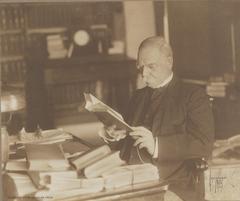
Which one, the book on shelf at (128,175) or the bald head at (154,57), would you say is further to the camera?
the bald head at (154,57)

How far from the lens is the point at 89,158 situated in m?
1.58

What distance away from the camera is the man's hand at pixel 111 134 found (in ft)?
6.29

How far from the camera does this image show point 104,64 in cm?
474

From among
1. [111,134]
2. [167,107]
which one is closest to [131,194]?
[111,134]

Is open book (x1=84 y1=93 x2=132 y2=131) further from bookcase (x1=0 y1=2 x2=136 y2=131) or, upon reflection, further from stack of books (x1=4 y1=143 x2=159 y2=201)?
bookcase (x1=0 y1=2 x2=136 y2=131)

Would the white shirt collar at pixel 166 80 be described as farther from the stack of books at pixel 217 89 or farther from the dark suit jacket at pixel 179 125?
the stack of books at pixel 217 89

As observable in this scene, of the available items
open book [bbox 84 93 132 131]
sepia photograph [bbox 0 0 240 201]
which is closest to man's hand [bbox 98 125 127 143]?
sepia photograph [bbox 0 0 240 201]

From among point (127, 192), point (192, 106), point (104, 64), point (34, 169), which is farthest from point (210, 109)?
point (104, 64)

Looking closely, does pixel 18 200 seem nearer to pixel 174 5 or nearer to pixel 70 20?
pixel 174 5

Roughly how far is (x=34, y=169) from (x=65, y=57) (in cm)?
329

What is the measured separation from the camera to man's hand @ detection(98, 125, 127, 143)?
75.5 inches

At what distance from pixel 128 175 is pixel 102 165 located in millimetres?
96

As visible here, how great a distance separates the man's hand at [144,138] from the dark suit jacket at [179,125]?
0.15ft

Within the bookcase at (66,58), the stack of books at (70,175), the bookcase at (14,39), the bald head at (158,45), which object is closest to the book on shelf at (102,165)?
the stack of books at (70,175)
